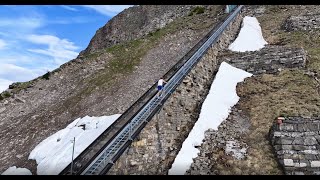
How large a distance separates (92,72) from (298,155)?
1824 cm

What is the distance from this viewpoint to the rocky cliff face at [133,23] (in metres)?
56.1

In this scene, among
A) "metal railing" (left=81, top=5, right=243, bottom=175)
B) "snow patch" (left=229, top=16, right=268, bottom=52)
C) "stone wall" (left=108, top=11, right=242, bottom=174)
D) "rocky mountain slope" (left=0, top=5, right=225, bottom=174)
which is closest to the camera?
"metal railing" (left=81, top=5, right=243, bottom=175)

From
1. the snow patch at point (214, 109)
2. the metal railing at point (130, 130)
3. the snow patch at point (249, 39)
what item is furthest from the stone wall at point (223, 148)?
the snow patch at point (249, 39)

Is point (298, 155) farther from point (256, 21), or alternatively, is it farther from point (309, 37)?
point (256, 21)

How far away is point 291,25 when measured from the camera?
34.9 meters

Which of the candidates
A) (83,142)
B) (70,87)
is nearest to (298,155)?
(83,142)

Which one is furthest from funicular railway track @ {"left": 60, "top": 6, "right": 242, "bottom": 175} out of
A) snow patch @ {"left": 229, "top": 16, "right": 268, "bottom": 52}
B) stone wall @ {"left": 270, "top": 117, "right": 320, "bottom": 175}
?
→ snow patch @ {"left": 229, "top": 16, "right": 268, "bottom": 52}

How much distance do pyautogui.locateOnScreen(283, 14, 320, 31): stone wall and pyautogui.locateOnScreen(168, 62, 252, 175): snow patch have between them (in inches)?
465

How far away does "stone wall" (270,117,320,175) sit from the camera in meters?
14.8

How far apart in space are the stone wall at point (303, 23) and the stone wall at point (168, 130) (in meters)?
13.8

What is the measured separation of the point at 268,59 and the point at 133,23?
37956 millimetres

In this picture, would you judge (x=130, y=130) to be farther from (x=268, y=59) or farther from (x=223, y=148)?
(x=268, y=59)

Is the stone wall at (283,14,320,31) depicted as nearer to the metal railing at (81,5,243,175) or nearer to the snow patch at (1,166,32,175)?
the metal railing at (81,5,243,175)

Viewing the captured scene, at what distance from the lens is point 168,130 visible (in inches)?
695
